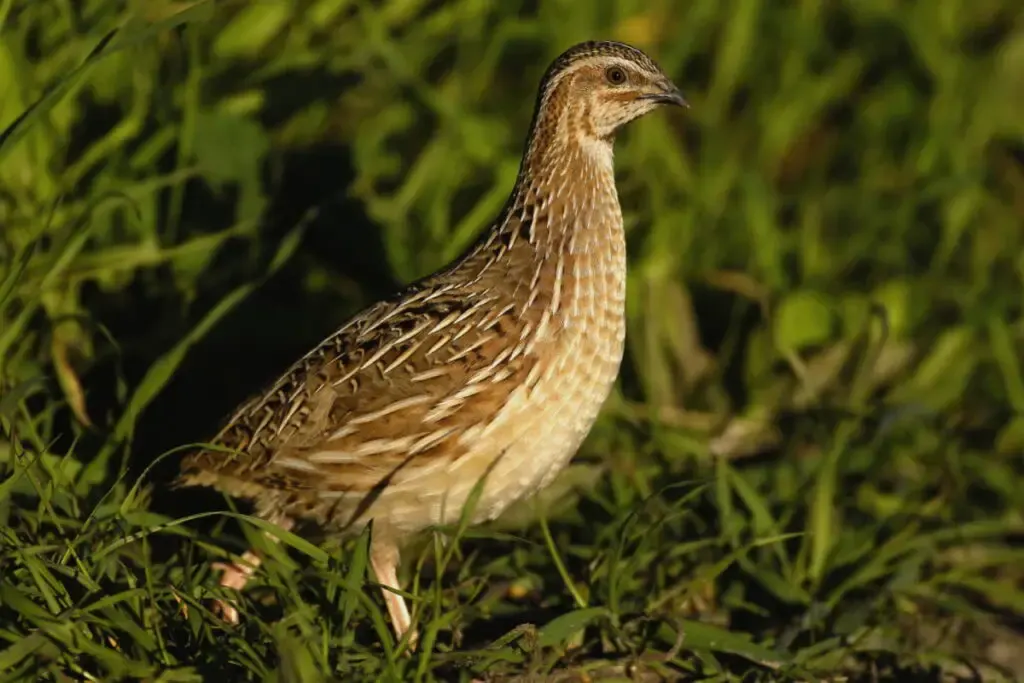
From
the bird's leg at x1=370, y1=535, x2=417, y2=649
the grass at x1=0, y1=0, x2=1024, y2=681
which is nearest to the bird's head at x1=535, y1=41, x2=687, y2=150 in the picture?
the grass at x1=0, y1=0, x2=1024, y2=681

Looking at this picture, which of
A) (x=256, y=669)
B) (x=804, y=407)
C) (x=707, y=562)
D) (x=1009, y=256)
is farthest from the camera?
(x=1009, y=256)

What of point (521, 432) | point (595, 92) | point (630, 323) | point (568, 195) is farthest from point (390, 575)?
point (630, 323)

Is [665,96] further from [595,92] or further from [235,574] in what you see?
[235,574]

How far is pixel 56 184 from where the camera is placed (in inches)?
221

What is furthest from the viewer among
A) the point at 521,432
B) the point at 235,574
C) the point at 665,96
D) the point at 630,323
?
the point at 630,323

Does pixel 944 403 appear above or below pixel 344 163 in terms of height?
below

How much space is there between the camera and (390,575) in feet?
15.8

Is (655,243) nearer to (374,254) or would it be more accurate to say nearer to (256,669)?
(374,254)

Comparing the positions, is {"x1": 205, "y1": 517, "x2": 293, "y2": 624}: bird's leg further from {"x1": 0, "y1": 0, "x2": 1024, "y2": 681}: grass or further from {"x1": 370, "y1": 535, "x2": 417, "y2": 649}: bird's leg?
{"x1": 370, "y1": 535, "x2": 417, "y2": 649}: bird's leg

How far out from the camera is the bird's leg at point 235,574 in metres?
4.62

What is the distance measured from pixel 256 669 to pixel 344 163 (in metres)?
2.87

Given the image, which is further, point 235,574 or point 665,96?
point 665,96

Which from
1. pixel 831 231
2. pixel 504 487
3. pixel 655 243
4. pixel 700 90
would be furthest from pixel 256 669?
pixel 700 90

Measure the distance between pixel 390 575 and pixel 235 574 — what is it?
0.43m
